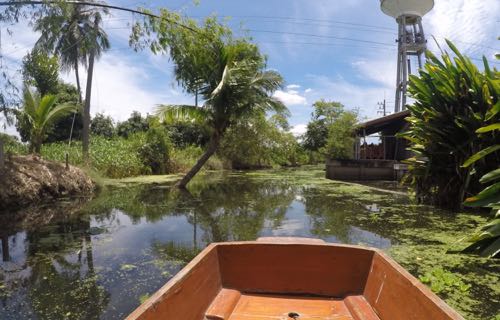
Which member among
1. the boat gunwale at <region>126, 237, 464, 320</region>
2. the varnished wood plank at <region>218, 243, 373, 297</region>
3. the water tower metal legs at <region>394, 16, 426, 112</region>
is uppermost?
the water tower metal legs at <region>394, 16, 426, 112</region>

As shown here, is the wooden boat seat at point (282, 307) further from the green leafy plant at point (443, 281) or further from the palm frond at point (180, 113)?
the palm frond at point (180, 113)

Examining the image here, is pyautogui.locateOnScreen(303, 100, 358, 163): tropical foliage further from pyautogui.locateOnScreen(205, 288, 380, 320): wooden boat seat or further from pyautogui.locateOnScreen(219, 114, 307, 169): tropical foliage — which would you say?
pyautogui.locateOnScreen(205, 288, 380, 320): wooden boat seat

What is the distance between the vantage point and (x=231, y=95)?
13594 mm

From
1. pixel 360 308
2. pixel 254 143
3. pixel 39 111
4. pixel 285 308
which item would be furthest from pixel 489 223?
pixel 254 143

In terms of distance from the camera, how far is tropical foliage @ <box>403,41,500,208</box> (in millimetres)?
6488

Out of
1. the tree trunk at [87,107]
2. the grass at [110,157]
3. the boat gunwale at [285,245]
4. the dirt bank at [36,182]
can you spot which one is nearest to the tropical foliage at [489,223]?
the boat gunwale at [285,245]

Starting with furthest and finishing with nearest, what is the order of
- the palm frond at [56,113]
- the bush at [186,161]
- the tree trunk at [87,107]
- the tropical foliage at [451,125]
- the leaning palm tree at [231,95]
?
the bush at [186,161] < the tree trunk at [87,107] < the leaning palm tree at [231,95] < the palm frond at [56,113] < the tropical foliage at [451,125]

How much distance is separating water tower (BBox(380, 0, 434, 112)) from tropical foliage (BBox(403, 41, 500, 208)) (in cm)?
2578

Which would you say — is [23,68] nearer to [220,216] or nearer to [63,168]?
[63,168]

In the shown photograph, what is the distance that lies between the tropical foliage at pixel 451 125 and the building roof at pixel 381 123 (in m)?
9.11

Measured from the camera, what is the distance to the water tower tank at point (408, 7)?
31703mm

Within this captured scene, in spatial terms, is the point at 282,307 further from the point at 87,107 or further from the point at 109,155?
the point at 87,107

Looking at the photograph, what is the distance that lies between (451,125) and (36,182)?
32.2ft

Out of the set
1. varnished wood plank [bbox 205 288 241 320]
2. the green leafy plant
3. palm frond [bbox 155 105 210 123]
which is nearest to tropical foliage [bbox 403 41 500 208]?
the green leafy plant
